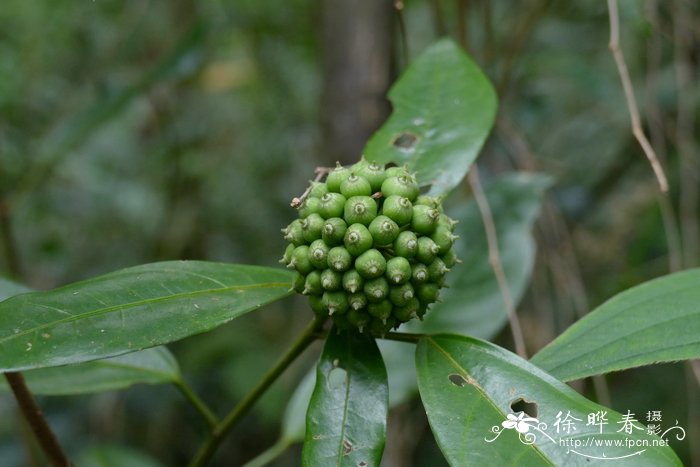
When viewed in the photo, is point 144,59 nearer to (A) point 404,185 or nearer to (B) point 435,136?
(B) point 435,136

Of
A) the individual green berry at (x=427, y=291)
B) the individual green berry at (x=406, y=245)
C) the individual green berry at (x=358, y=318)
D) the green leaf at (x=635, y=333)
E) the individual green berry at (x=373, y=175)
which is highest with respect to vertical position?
the individual green berry at (x=373, y=175)

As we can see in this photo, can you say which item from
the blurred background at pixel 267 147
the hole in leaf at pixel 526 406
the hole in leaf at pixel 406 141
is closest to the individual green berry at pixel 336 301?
the hole in leaf at pixel 526 406

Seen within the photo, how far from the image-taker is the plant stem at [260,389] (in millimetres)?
1025

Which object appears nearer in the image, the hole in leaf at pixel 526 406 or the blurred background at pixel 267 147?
the hole in leaf at pixel 526 406

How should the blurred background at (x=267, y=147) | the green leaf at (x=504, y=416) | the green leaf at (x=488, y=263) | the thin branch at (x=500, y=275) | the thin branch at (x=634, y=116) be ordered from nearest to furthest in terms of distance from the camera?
1. the green leaf at (x=504, y=416)
2. the thin branch at (x=634, y=116)
3. the thin branch at (x=500, y=275)
4. the green leaf at (x=488, y=263)
5. the blurred background at (x=267, y=147)

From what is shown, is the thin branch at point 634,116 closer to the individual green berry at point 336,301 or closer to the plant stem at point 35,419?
the individual green berry at point 336,301

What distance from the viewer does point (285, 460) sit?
289 centimetres

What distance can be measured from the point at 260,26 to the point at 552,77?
5.06 ft

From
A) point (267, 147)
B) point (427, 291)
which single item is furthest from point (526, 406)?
point (267, 147)

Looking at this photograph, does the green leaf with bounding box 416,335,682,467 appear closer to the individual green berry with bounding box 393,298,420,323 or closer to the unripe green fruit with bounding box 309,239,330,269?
the individual green berry with bounding box 393,298,420,323

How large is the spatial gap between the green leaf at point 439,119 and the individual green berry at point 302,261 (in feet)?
1.03

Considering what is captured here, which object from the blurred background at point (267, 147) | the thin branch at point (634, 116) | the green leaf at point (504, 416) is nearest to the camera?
the green leaf at point (504, 416)

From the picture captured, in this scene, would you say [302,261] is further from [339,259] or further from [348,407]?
[348,407]

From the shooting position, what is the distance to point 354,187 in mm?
1006
